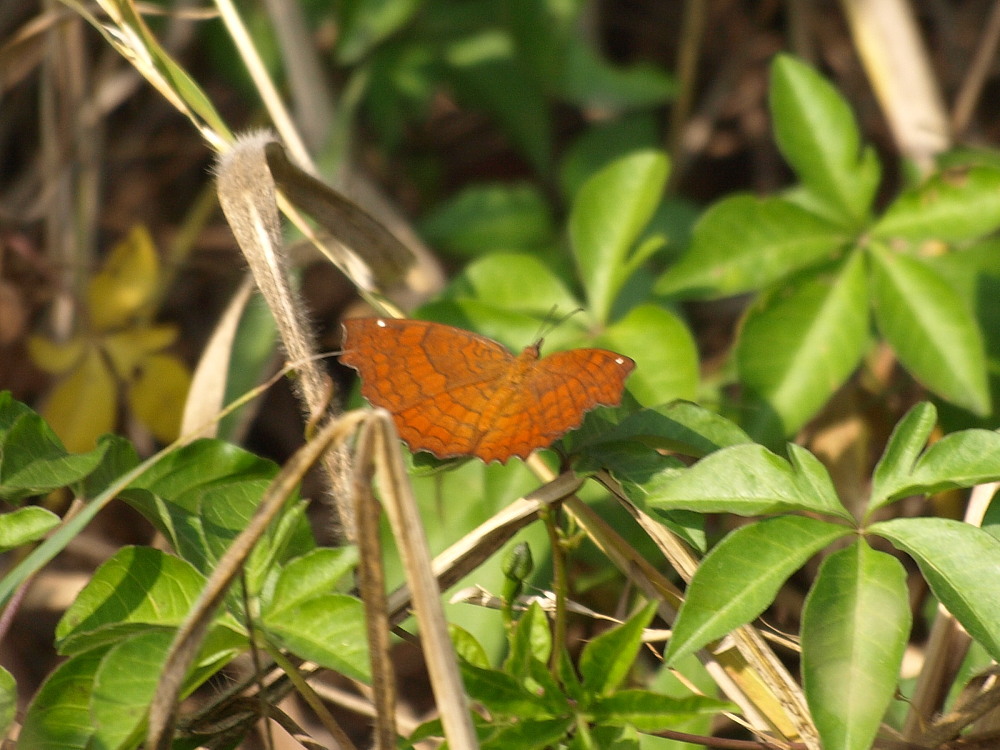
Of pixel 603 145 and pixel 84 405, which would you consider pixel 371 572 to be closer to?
pixel 84 405

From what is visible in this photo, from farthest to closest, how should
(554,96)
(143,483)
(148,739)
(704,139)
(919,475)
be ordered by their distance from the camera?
(704,139)
(554,96)
(143,483)
(919,475)
(148,739)

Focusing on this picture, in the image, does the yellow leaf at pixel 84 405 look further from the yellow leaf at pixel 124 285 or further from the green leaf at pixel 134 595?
the green leaf at pixel 134 595

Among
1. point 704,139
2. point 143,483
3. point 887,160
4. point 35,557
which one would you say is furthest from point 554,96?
point 35,557

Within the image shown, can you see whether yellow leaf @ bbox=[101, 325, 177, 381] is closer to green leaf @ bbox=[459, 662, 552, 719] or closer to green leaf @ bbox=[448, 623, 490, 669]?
green leaf @ bbox=[448, 623, 490, 669]

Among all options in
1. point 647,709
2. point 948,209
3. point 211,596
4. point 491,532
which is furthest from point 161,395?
point 948,209

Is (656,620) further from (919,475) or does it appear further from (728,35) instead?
(728,35)

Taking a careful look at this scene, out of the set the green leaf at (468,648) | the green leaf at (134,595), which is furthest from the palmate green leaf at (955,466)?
the green leaf at (134,595)
